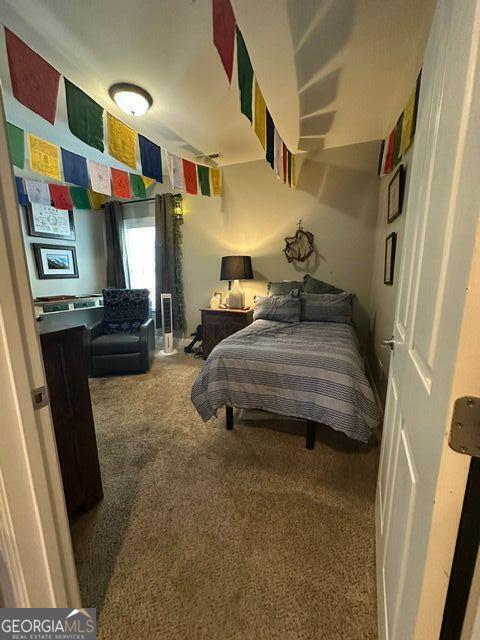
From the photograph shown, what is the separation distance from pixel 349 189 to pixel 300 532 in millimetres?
3471

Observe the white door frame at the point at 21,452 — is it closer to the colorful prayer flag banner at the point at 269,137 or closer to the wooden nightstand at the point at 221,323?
the colorful prayer flag banner at the point at 269,137

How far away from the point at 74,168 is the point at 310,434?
121 inches

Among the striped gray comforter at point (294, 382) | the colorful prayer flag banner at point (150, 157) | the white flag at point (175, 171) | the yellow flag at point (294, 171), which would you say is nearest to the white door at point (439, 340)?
the striped gray comforter at point (294, 382)

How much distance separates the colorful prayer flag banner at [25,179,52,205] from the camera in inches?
120

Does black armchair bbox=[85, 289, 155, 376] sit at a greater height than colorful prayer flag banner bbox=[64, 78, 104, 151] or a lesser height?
lesser

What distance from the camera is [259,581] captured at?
3.65 feet

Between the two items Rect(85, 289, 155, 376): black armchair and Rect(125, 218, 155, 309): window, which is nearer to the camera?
Rect(85, 289, 155, 376): black armchair

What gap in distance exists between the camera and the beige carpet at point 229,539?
1.00m

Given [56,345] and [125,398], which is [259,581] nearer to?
[56,345]

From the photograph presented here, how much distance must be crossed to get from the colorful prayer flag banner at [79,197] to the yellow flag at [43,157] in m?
1.32

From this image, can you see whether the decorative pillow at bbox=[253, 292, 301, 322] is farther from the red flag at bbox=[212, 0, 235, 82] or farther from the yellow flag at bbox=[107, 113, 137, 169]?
the red flag at bbox=[212, 0, 235, 82]

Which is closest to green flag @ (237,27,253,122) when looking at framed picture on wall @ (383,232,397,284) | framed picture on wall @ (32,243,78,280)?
framed picture on wall @ (383,232,397,284)

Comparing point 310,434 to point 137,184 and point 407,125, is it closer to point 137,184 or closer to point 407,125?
point 407,125

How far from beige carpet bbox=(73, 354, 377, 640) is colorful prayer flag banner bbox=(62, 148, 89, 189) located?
235cm
